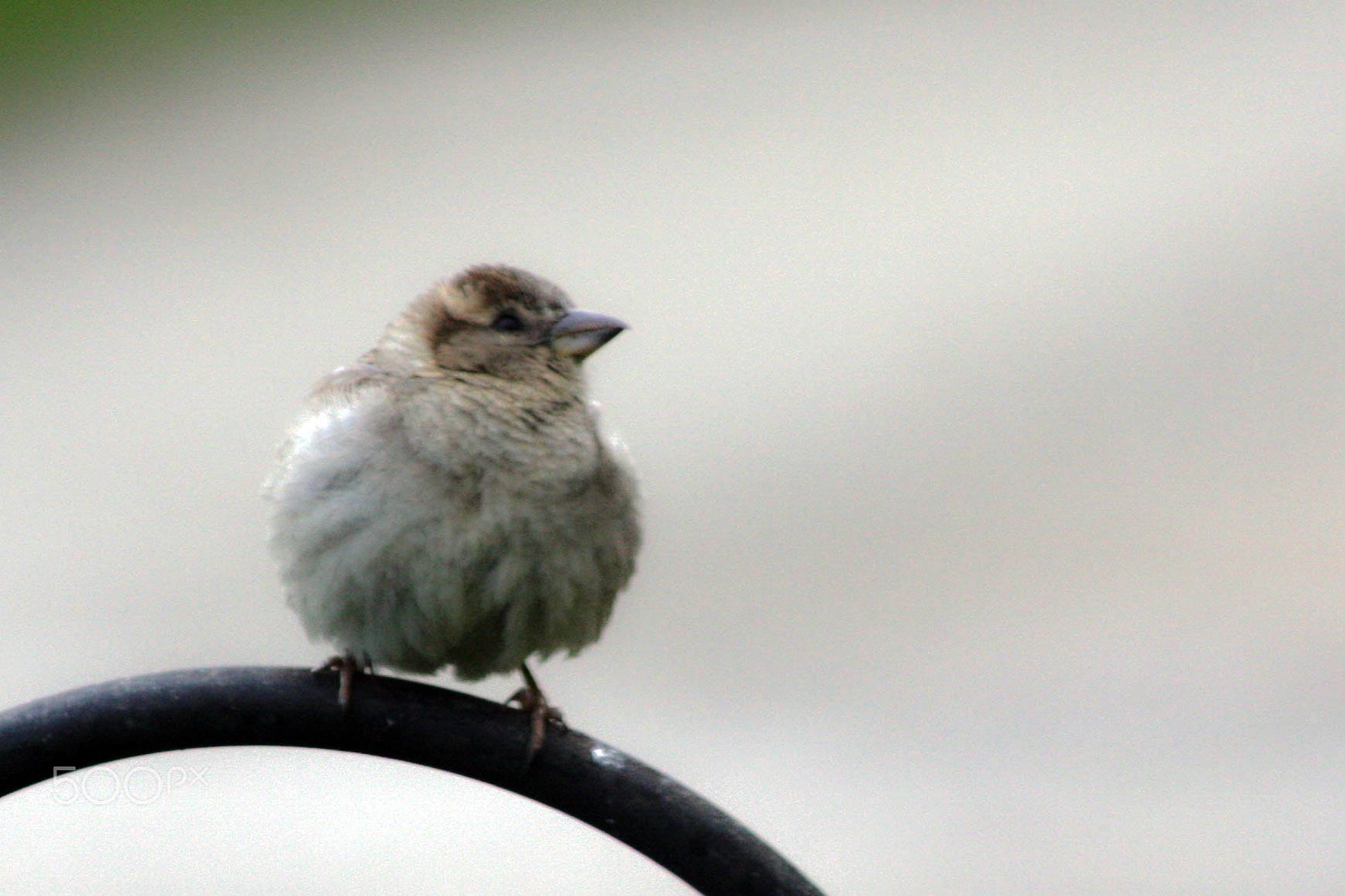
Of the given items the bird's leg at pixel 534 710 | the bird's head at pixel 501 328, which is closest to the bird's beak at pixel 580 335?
the bird's head at pixel 501 328

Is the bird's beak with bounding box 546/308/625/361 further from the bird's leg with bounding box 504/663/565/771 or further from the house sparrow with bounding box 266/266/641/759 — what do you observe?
the bird's leg with bounding box 504/663/565/771

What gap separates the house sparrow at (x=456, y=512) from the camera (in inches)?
100

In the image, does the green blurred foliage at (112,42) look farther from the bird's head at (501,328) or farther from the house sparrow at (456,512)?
the house sparrow at (456,512)

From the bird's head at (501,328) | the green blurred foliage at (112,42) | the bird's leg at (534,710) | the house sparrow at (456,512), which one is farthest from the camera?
the green blurred foliage at (112,42)

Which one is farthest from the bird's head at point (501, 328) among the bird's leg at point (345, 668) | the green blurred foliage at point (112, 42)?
the green blurred foliage at point (112, 42)

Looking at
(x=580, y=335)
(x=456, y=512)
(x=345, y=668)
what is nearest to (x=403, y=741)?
(x=345, y=668)

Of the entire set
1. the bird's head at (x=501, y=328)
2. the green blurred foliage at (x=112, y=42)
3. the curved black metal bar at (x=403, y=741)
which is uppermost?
the green blurred foliage at (x=112, y=42)

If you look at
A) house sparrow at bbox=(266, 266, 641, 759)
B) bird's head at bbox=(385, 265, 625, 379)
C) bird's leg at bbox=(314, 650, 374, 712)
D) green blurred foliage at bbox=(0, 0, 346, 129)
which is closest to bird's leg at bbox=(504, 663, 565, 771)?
house sparrow at bbox=(266, 266, 641, 759)

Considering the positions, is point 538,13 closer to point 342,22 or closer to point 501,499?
point 342,22

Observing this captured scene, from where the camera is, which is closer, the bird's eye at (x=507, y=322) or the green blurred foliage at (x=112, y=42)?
the bird's eye at (x=507, y=322)

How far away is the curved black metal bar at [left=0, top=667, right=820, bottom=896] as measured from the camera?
1980 millimetres

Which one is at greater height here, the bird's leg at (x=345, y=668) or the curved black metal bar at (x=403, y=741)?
the bird's leg at (x=345, y=668)

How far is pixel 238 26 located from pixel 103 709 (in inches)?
273

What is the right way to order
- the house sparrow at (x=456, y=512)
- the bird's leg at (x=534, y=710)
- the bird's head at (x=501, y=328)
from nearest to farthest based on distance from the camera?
the bird's leg at (x=534, y=710) → the house sparrow at (x=456, y=512) → the bird's head at (x=501, y=328)
